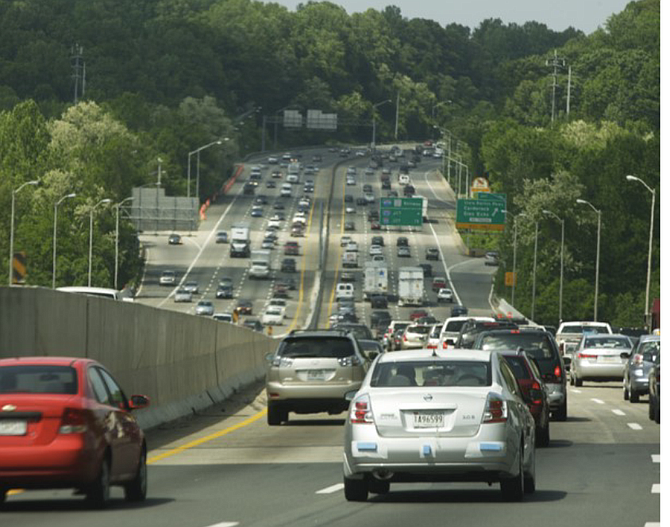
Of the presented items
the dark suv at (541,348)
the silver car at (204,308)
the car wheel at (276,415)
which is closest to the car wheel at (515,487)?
the dark suv at (541,348)

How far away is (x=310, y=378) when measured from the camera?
32.0 metres

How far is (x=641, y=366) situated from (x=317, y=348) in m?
9.06

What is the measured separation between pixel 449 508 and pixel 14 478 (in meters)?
3.96

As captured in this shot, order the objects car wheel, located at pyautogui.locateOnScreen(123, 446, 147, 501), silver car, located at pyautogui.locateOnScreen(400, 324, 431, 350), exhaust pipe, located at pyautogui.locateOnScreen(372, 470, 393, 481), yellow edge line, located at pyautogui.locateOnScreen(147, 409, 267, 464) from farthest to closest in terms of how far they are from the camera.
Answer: silver car, located at pyautogui.locateOnScreen(400, 324, 431, 350) → yellow edge line, located at pyautogui.locateOnScreen(147, 409, 267, 464) → car wheel, located at pyautogui.locateOnScreen(123, 446, 147, 501) → exhaust pipe, located at pyautogui.locateOnScreen(372, 470, 393, 481)

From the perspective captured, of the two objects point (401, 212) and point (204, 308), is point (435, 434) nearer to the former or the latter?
point (204, 308)

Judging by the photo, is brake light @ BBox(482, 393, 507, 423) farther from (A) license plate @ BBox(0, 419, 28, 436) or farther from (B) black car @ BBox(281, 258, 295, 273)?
(B) black car @ BBox(281, 258, 295, 273)

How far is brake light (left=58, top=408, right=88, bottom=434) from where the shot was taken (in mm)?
16469

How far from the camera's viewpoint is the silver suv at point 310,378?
3186 centimetres

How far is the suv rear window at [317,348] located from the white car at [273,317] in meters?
81.0

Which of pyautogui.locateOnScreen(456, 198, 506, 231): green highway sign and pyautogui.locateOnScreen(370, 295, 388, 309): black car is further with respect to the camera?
pyautogui.locateOnScreen(370, 295, 388, 309): black car

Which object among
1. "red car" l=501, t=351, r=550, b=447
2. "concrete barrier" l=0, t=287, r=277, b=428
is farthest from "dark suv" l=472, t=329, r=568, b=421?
"concrete barrier" l=0, t=287, r=277, b=428

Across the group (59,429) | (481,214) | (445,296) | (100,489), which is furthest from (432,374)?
Answer: (445,296)

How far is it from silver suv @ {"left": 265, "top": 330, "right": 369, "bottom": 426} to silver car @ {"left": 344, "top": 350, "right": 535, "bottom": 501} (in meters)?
13.5

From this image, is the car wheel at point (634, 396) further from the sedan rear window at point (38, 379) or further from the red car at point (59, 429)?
the sedan rear window at point (38, 379)
